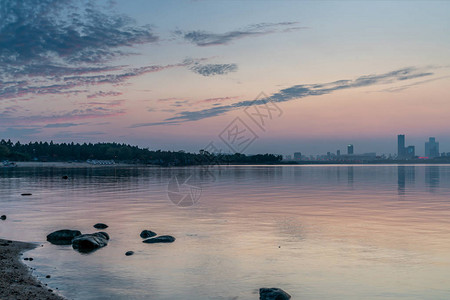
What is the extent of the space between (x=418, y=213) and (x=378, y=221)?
9675mm

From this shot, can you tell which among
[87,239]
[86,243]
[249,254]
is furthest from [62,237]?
[249,254]

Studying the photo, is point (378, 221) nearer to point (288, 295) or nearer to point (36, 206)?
point (288, 295)

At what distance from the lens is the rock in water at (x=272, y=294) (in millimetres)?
17625

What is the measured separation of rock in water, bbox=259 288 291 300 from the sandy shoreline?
29.2 ft

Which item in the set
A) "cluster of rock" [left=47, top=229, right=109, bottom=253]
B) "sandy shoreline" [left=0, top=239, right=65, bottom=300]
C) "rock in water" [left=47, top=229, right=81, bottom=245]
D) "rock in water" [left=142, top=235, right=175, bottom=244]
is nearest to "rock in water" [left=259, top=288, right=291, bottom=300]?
"sandy shoreline" [left=0, top=239, right=65, bottom=300]

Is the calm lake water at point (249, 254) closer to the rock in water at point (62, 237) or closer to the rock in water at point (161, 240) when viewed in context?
the rock in water at point (161, 240)

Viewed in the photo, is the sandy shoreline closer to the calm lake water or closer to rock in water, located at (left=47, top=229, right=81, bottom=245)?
the calm lake water

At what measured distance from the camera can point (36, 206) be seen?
53.0 meters

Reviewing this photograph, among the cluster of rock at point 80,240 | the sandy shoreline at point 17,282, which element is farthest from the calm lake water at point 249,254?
the sandy shoreline at point 17,282

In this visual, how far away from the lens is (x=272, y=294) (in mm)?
17734

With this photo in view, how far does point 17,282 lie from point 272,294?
11.8 meters

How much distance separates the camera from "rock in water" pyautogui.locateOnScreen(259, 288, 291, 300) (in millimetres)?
17625

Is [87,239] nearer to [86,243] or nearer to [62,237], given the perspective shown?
[86,243]

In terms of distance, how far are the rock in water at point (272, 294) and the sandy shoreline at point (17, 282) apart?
29.2 feet
